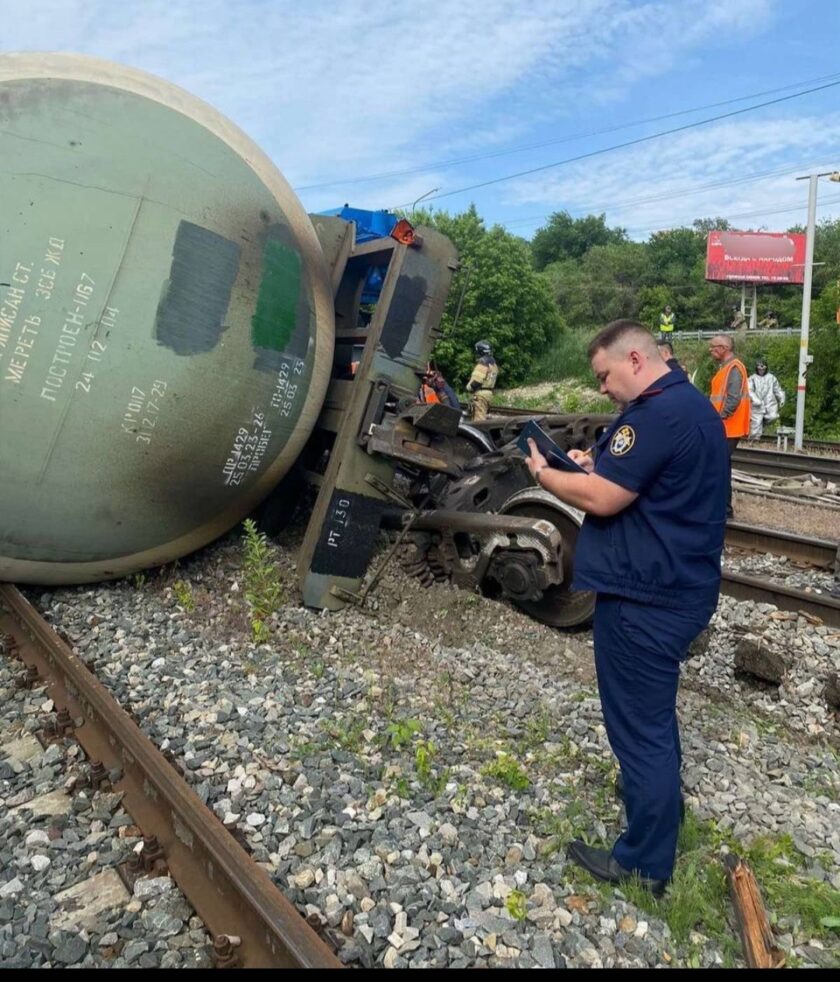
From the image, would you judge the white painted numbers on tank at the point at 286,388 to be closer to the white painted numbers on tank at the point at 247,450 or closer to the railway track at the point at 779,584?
the white painted numbers on tank at the point at 247,450

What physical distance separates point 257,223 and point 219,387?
1007mm

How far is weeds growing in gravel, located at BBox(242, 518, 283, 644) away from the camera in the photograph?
4801 millimetres

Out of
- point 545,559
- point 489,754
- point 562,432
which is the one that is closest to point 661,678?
point 489,754

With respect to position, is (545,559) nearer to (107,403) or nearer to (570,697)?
(570,697)

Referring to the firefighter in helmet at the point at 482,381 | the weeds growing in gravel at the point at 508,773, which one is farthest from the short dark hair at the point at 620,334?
the firefighter in helmet at the point at 482,381

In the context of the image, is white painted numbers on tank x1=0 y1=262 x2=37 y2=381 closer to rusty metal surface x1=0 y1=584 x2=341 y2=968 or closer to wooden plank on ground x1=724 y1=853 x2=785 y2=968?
rusty metal surface x1=0 y1=584 x2=341 y2=968

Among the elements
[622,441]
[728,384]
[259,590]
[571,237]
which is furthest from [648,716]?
[571,237]

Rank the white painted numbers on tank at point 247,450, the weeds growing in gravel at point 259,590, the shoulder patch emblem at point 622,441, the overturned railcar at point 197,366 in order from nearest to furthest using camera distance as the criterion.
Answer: the shoulder patch emblem at point 622,441
the overturned railcar at point 197,366
the weeds growing in gravel at point 259,590
the white painted numbers on tank at point 247,450

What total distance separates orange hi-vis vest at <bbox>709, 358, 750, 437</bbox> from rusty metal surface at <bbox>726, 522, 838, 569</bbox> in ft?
5.06

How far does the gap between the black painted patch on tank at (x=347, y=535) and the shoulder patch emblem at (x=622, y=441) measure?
8.91 ft

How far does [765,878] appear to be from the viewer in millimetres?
2936

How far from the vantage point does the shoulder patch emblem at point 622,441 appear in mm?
2756

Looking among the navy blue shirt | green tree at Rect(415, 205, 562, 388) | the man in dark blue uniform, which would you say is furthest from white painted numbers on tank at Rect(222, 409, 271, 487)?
green tree at Rect(415, 205, 562, 388)

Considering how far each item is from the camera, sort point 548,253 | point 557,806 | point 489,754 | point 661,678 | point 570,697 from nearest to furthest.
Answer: point 661,678 < point 557,806 < point 489,754 < point 570,697 < point 548,253
